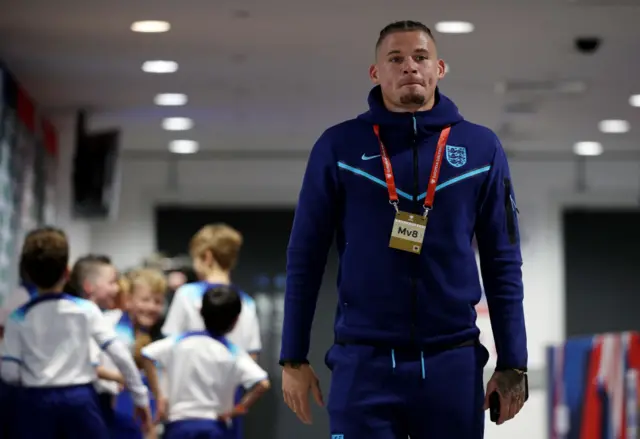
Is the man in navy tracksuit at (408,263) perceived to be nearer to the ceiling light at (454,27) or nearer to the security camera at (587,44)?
the ceiling light at (454,27)

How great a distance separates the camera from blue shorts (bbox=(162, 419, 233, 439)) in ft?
18.0

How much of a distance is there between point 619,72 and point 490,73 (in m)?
0.96

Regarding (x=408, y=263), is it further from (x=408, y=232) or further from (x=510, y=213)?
(x=510, y=213)

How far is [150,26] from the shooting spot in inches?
341

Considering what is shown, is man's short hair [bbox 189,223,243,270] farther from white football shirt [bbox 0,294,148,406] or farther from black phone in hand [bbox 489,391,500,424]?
black phone in hand [bbox 489,391,500,424]

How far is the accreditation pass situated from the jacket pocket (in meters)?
0.24

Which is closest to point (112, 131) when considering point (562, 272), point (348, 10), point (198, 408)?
point (348, 10)

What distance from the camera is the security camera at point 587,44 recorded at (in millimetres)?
8977

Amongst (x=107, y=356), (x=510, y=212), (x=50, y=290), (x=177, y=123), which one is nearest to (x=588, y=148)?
(x=177, y=123)

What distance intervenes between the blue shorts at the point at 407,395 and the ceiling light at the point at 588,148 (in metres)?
11.3

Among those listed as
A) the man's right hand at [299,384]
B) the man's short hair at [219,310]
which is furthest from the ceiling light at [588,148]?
the man's right hand at [299,384]

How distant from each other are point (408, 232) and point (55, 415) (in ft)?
9.19

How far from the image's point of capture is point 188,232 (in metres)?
14.2

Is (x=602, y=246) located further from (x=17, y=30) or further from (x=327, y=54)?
(x=17, y=30)
